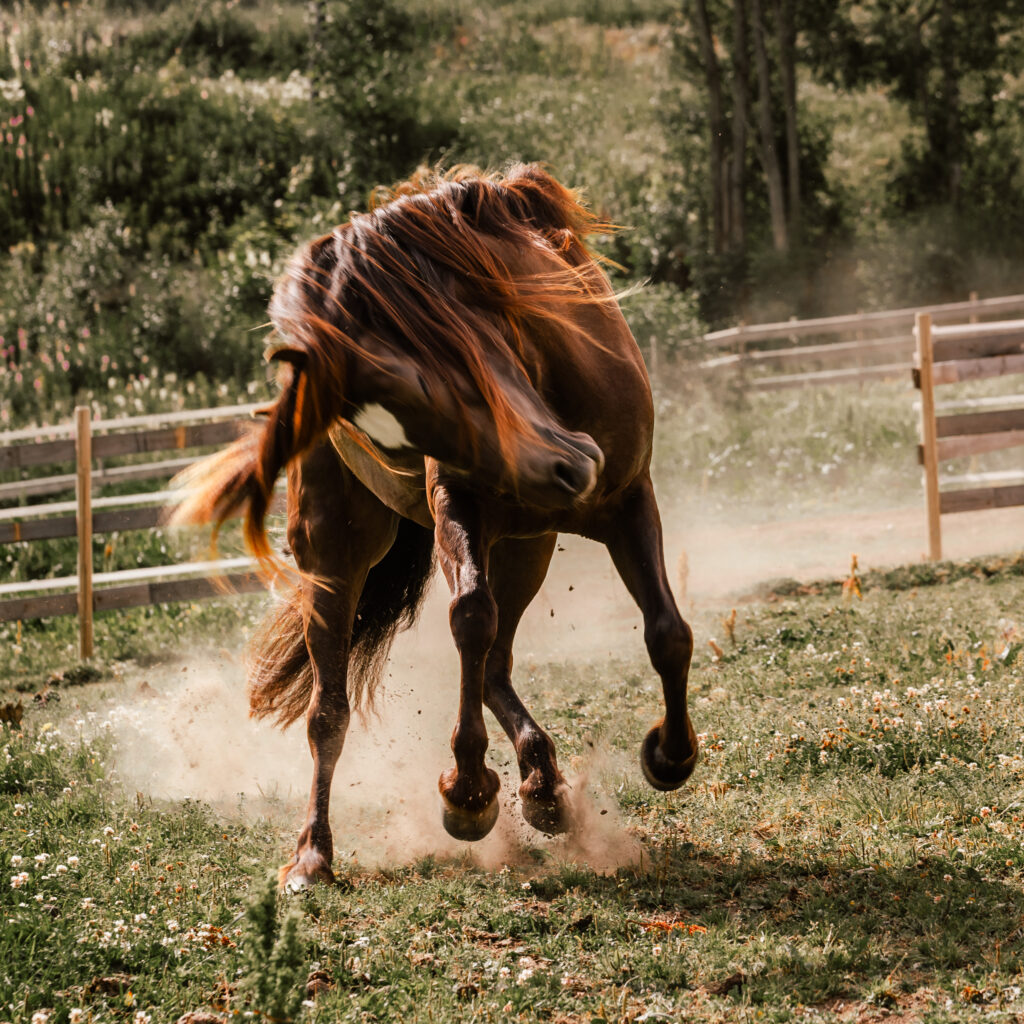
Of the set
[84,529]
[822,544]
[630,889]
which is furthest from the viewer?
[822,544]

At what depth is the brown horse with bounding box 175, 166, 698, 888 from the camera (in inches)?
121

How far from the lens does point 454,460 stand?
3090 mm

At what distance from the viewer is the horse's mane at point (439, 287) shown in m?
3.05

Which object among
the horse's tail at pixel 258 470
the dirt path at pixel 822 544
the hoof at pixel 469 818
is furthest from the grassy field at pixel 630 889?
the dirt path at pixel 822 544

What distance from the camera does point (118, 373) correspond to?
1561 cm

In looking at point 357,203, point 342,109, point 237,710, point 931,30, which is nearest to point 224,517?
point 237,710

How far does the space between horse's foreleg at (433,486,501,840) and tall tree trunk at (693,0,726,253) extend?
69.3 ft

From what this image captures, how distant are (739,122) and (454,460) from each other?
22.5 metres

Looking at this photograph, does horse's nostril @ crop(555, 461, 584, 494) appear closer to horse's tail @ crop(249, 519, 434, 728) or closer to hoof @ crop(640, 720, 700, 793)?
hoof @ crop(640, 720, 700, 793)

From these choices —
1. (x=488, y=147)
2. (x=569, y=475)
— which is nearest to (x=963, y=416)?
(x=569, y=475)

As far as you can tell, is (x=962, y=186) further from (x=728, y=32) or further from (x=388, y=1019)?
(x=388, y=1019)

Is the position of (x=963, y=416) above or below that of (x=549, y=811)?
above

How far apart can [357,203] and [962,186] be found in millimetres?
14389

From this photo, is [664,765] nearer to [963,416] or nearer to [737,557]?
[737,557]
